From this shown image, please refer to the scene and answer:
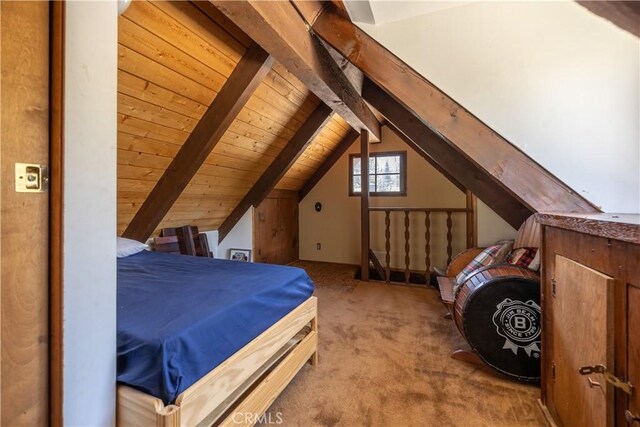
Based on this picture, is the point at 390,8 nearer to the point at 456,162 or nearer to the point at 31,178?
the point at 456,162

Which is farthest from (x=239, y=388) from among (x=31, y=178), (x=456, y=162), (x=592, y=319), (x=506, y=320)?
(x=456, y=162)

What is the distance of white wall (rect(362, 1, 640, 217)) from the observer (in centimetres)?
117

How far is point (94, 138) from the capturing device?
0.67 metres

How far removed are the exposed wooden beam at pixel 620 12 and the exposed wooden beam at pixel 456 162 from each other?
1.35 m

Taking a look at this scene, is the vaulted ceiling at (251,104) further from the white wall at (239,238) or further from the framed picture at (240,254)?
Answer: the framed picture at (240,254)

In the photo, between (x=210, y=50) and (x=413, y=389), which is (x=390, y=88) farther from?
(x=413, y=389)

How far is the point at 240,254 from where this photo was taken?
3.88 meters

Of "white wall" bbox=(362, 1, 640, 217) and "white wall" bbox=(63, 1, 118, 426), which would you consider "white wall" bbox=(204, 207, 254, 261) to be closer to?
"white wall" bbox=(362, 1, 640, 217)

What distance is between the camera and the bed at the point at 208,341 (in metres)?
0.85

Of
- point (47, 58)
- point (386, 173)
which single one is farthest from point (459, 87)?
point (386, 173)

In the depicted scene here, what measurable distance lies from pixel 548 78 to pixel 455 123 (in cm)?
44

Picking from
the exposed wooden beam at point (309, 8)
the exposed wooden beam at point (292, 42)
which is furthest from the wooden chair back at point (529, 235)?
the exposed wooden beam at point (309, 8)

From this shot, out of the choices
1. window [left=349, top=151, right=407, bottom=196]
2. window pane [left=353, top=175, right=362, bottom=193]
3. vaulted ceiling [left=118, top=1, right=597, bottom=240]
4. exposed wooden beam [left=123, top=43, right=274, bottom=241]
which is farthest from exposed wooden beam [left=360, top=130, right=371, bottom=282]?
exposed wooden beam [left=123, top=43, right=274, bottom=241]

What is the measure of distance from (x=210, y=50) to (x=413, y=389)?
2.52m
